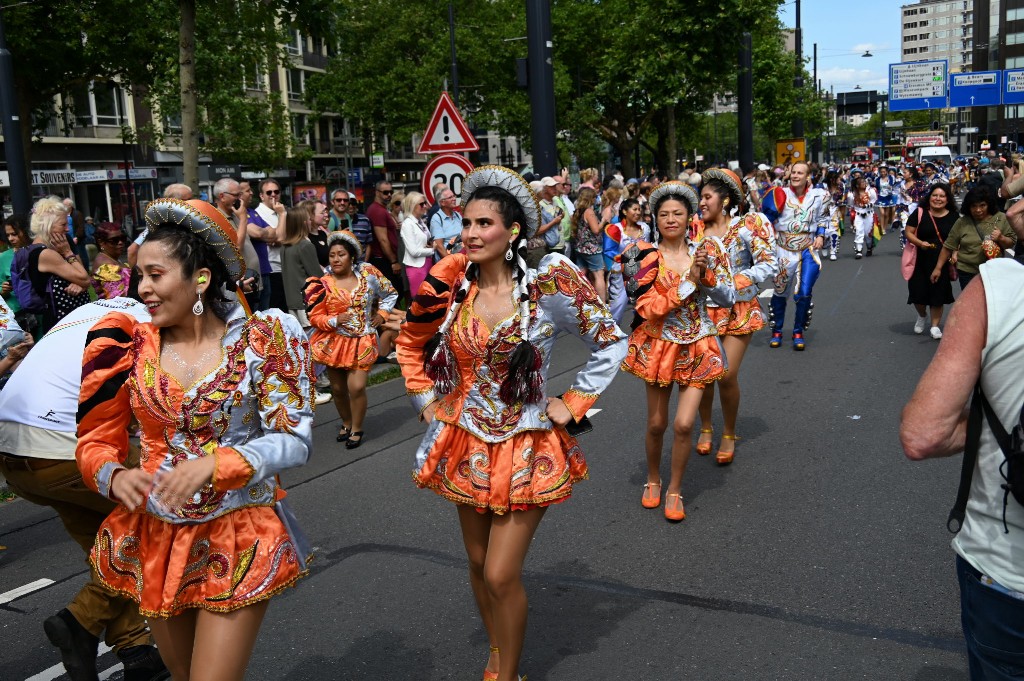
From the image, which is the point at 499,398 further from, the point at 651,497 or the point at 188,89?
the point at 188,89

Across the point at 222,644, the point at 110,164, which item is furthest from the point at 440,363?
the point at 110,164

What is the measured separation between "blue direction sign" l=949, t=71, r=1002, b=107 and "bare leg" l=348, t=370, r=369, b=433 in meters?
58.5

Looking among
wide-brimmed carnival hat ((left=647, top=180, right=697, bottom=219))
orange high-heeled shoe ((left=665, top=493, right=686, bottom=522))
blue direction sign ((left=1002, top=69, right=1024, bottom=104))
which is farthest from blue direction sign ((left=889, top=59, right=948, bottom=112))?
orange high-heeled shoe ((left=665, top=493, right=686, bottom=522))

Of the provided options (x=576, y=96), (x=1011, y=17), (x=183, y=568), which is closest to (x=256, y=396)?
(x=183, y=568)

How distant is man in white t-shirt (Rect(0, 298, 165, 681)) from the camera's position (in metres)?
3.91

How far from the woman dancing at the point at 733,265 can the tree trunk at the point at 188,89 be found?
6.35 m

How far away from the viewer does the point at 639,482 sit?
6.41 meters

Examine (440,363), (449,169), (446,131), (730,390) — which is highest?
(446,131)

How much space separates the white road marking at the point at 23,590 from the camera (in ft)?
16.6

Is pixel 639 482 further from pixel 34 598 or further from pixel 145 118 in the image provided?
pixel 145 118

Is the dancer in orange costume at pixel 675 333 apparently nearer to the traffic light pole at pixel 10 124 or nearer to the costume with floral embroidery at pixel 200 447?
the costume with floral embroidery at pixel 200 447

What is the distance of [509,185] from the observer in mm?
3740

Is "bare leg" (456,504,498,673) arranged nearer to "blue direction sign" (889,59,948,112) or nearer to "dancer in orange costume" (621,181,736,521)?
"dancer in orange costume" (621,181,736,521)

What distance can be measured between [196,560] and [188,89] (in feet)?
30.7
